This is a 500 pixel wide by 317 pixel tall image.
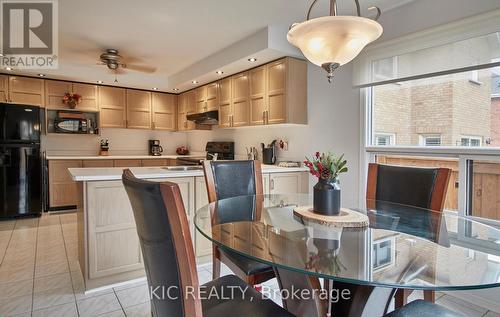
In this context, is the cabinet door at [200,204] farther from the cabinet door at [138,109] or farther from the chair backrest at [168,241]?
the cabinet door at [138,109]

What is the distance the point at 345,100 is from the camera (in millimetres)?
2945

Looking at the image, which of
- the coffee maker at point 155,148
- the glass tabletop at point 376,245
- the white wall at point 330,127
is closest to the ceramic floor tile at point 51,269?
the glass tabletop at point 376,245

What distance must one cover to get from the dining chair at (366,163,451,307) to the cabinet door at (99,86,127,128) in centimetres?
456

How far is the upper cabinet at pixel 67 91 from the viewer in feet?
15.2

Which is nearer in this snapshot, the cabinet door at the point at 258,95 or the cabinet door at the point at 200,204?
the cabinet door at the point at 200,204

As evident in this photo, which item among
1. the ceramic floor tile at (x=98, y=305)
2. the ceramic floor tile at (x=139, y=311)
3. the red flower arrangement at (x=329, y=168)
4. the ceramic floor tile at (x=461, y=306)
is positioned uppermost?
Answer: the red flower arrangement at (x=329, y=168)

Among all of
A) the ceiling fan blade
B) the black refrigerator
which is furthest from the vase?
the black refrigerator

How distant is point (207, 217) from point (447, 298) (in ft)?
6.41

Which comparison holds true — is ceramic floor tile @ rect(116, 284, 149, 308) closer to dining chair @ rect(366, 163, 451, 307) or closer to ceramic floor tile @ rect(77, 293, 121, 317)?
ceramic floor tile @ rect(77, 293, 121, 317)

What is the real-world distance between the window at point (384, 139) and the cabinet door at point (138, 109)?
13.7ft

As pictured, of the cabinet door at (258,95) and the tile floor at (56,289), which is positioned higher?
the cabinet door at (258,95)

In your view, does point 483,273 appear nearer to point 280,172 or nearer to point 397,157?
point 397,157

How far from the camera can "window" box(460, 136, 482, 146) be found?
2107 millimetres

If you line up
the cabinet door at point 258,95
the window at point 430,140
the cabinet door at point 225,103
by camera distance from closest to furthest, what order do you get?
the window at point 430,140 → the cabinet door at point 258,95 → the cabinet door at point 225,103
